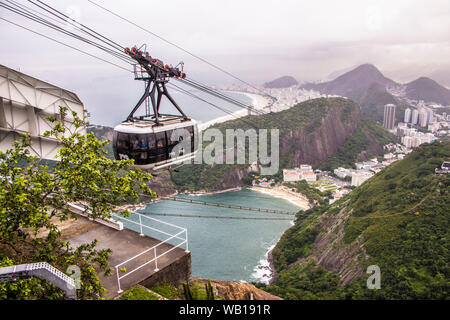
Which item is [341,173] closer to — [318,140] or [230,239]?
[318,140]

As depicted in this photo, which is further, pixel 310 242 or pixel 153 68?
pixel 310 242

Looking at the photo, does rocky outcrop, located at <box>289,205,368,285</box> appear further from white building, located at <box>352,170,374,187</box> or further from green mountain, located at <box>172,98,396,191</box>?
green mountain, located at <box>172,98,396,191</box>

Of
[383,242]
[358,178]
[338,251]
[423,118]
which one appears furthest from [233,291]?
[423,118]

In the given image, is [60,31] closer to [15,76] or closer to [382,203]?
[15,76]

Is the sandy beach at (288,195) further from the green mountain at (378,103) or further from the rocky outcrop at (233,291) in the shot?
the green mountain at (378,103)

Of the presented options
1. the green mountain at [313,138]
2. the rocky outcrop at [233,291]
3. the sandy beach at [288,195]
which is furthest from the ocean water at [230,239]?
the rocky outcrop at [233,291]
